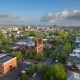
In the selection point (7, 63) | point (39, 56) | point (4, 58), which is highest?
point (4, 58)

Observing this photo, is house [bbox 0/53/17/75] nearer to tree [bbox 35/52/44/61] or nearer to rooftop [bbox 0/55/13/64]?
rooftop [bbox 0/55/13/64]

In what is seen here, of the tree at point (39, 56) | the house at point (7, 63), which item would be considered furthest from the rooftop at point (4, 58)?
the tree at point (39, 56)

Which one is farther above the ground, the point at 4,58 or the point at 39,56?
the point at 4,58

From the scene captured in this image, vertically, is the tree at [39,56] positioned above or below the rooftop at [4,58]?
below

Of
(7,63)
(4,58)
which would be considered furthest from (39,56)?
(7,63)

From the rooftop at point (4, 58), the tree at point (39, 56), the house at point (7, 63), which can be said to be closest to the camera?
the house at point (7, 63)

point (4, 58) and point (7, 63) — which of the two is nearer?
point (7, 63)

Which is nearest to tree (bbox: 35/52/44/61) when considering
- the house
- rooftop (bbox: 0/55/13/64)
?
the house

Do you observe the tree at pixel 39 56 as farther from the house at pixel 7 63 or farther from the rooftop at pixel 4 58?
the rooftop at pixel 4 58

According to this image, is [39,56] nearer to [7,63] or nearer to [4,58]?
[4,58]
